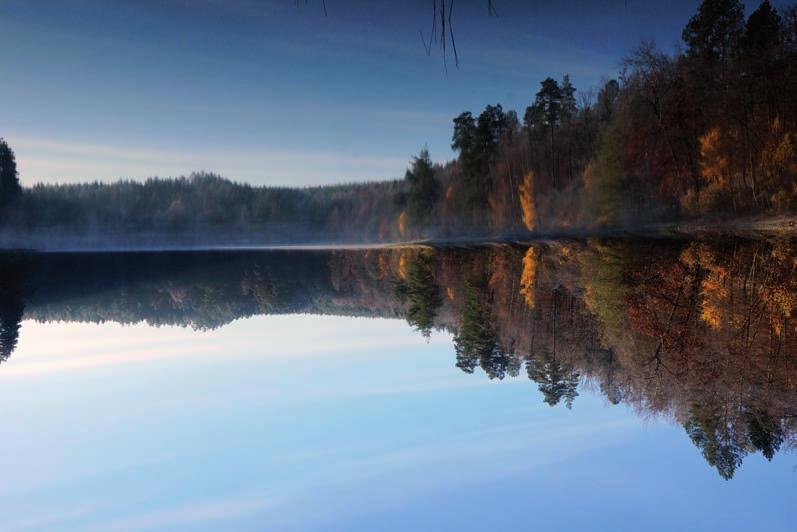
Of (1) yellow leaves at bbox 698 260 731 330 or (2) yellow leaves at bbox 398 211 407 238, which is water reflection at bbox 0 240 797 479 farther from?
(2) yellow leaves at bbox 398 211 407 238

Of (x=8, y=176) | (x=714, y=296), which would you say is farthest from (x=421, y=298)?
(x=8, y=176)

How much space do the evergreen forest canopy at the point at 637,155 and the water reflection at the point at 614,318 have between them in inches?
791

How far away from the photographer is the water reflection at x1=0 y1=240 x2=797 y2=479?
15.2 feet

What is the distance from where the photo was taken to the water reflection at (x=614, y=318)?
4633 millimetres

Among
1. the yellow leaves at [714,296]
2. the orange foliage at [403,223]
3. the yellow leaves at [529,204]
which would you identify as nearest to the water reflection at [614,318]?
the yellow leaves at [714,296]

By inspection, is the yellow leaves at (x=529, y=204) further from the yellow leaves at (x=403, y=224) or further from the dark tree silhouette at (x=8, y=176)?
the dark tree silhouette at (x=8, y=176)

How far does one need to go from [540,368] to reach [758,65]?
36099 millimetres

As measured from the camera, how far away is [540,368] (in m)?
6.07

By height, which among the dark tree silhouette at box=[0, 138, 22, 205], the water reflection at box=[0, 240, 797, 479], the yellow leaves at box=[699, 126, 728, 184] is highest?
the dark tree silhouette at box=[0, 138, 22, 205]

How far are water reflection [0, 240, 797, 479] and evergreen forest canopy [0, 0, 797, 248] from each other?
2010 centimetres

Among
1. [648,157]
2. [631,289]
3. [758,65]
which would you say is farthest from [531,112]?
[631,289]

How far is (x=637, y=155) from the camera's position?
141 feet

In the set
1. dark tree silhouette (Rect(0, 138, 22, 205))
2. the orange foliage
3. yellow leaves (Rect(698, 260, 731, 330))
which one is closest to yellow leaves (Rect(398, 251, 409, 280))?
yellow leaves (Rect(698, 260, 731, 330))

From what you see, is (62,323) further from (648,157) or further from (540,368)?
(648,157)
